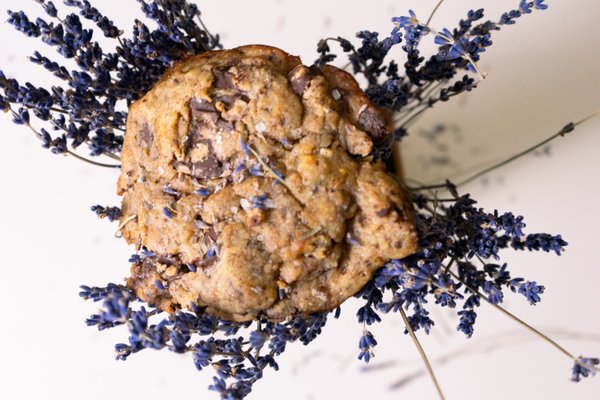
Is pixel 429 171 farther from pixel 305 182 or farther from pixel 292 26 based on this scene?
pixel 305 182

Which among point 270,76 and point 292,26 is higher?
point 292,26

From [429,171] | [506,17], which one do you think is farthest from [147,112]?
[429,171]

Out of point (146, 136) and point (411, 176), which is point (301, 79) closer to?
point (146, 136)

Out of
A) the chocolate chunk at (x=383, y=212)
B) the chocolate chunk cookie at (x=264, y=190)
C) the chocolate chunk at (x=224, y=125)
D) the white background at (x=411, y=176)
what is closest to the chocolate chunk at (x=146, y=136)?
the chocolate chunk cookie at (x=264, y=190)

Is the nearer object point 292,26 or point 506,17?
point 506,17

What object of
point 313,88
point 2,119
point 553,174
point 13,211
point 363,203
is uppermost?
point 2,119

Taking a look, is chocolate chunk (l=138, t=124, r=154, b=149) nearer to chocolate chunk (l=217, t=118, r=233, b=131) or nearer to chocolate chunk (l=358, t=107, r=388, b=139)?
chocolate chunk (l=217, t=118, r=233, b=131)

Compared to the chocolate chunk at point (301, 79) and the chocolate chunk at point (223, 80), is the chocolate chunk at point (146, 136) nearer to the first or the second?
the chocolate chunk at point (223, 80)
